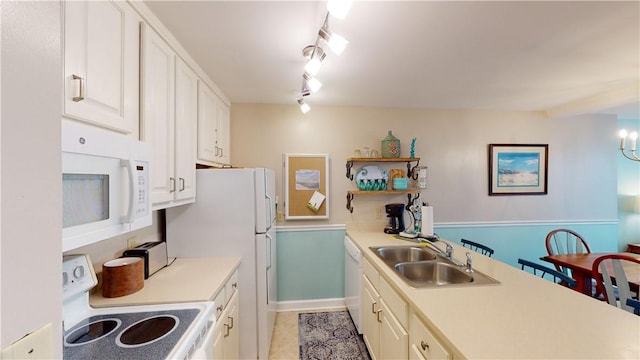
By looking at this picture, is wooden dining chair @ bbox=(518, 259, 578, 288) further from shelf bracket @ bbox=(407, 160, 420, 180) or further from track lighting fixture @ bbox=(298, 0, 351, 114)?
track lighting fixture @ bbox=(298, 0, 351, 114)

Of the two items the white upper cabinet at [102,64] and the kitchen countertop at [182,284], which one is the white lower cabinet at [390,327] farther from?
the white upper cabinet at [102,64]

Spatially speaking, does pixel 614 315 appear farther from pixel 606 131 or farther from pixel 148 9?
pixel 606 131

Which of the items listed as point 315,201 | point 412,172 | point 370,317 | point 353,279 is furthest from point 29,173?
point 412,172

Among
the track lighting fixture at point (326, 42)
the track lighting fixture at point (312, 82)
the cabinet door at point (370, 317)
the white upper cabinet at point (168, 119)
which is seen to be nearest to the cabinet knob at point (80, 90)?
the white upper cabinet at point (168, 119)

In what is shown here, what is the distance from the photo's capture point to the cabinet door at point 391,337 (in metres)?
1.43

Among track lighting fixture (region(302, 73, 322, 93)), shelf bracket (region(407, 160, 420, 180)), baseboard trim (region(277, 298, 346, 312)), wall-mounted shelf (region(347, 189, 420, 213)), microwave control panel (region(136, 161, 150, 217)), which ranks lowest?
baseboard trim (region(277, 298, 346, 312))

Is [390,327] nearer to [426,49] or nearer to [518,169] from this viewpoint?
[426,49]

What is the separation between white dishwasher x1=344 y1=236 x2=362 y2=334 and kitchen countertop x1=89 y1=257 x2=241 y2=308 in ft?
3.48

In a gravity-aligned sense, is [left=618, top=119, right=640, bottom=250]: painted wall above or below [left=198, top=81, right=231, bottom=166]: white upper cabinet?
below

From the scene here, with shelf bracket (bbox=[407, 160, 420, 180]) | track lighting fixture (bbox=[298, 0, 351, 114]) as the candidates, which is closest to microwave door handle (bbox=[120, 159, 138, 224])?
track lighting fixture (bbox=[298, 0, 351, 114])

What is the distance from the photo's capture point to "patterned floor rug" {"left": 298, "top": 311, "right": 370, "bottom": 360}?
222cm

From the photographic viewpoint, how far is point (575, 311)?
1194 mm

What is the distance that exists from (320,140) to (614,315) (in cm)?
249

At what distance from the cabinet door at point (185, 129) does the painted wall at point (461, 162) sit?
3.30ft
